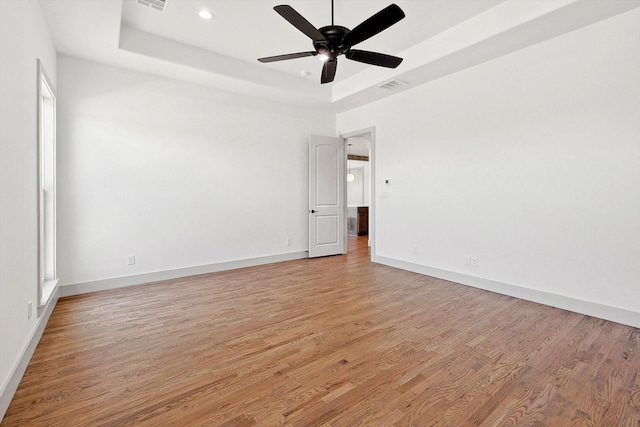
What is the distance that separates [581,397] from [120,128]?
5143 millimetres

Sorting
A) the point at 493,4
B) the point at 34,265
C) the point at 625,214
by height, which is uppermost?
the point at 493,4

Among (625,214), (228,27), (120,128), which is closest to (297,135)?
(228,27)

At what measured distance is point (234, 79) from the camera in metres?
4.35

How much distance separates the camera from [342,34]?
2510mm

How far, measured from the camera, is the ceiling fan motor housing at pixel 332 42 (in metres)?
2.49

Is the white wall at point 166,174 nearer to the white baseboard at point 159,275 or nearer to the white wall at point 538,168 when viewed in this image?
the white baseboard at point 159,275

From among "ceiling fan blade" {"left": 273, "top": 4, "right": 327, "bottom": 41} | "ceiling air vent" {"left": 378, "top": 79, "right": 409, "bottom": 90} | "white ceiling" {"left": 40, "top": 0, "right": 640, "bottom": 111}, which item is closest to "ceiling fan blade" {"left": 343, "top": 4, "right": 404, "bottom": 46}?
"ceiling fan blade" {"left": 273, "top": 4, "right": 327, "bottom": 41}

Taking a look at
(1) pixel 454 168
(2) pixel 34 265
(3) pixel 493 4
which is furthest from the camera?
(1) pixel 454 168

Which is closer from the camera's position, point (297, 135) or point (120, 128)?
point (120, 128)

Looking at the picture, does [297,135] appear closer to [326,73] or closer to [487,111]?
[326,73]

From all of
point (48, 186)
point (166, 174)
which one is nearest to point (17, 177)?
point (48, 186)

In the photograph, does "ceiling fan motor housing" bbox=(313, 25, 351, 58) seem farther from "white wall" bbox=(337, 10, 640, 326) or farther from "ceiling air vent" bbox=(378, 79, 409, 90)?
"white wall" bbox=(337, 10, 640, 326)

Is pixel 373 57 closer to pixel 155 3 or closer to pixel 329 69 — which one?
pixel 329 69

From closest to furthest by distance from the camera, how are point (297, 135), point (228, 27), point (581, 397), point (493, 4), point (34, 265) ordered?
point (581, 397) → point (34, 265) → point (493, 4) → point (228, 27) → point (297, 135)
